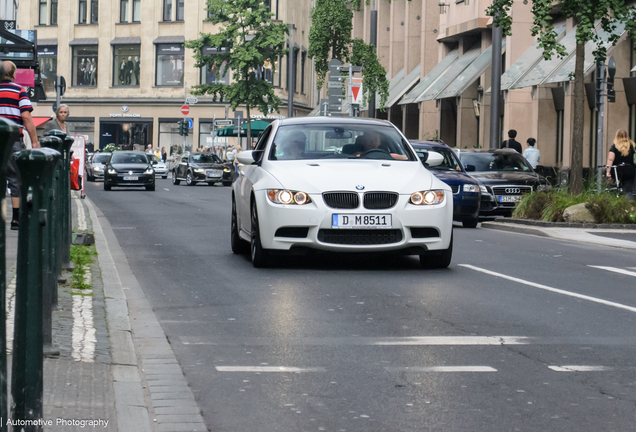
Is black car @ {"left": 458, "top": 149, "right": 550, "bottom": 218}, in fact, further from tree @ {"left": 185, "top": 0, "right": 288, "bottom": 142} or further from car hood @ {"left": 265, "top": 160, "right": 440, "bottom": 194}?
tree @ {"left": 185, "top": 0, "right": 288, "bottom": 142}

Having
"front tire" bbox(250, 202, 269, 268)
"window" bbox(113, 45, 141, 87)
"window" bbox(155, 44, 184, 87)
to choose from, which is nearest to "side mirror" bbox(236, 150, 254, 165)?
"front tire" bbox(250, 202, 269, 268)

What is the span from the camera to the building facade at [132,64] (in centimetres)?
7494

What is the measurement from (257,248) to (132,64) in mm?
67874

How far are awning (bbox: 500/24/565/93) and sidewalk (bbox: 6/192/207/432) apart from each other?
25.6m

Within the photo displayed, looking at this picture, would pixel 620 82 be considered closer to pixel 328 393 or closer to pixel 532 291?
pixel 532 291

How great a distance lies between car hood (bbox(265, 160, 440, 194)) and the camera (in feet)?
34.1

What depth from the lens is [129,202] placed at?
2806cm

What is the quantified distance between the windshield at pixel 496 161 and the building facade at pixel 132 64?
5109cm

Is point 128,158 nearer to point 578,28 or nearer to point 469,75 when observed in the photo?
point 469,75

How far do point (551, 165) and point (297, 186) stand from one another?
24.7 metres

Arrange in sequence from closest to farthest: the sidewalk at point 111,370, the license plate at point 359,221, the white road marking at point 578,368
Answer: the sidewalk at point 111,370, the white road marking at point 578,368, the license plate at point 359,221

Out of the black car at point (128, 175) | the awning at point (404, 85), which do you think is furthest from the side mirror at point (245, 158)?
the awning at point (404, 85)

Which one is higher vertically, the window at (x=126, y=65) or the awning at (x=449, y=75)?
the window at (x=126, y=65)

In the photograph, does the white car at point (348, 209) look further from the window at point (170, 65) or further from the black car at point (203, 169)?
the window at point (170, 65)
